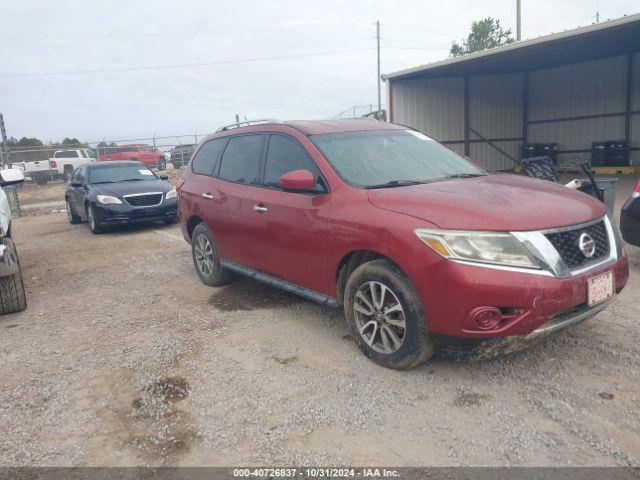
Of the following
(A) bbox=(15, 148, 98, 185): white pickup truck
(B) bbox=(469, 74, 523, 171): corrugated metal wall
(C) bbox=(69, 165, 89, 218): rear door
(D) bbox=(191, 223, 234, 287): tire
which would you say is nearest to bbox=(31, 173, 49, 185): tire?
(A) bbox=(15, 148, 98, 185): white pickup truck

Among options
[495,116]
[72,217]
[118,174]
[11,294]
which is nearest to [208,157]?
[11,294]

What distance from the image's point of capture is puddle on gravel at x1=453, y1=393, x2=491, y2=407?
3113mm

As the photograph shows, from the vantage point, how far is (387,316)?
348cm

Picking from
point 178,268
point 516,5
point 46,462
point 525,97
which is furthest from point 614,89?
point 46,462

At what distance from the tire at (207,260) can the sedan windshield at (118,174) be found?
6018 millimetres

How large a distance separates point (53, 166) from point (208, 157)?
24445mm

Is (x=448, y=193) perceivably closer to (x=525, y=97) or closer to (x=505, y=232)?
(x=505, y=232)

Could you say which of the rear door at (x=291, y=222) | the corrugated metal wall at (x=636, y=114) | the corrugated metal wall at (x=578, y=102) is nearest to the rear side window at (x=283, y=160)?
the rear door at (x=291, y=222)

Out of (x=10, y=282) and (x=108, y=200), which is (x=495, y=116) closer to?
(x=108, y=200)

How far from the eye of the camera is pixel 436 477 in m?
2.49

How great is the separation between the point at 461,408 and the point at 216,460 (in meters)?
1.44

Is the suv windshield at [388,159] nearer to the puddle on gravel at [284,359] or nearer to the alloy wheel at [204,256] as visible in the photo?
the puddle on gravel at [284,359]

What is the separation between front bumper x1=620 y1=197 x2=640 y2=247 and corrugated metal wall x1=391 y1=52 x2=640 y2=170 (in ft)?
44.3

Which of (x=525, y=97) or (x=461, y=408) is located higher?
(x=525, y=97)
